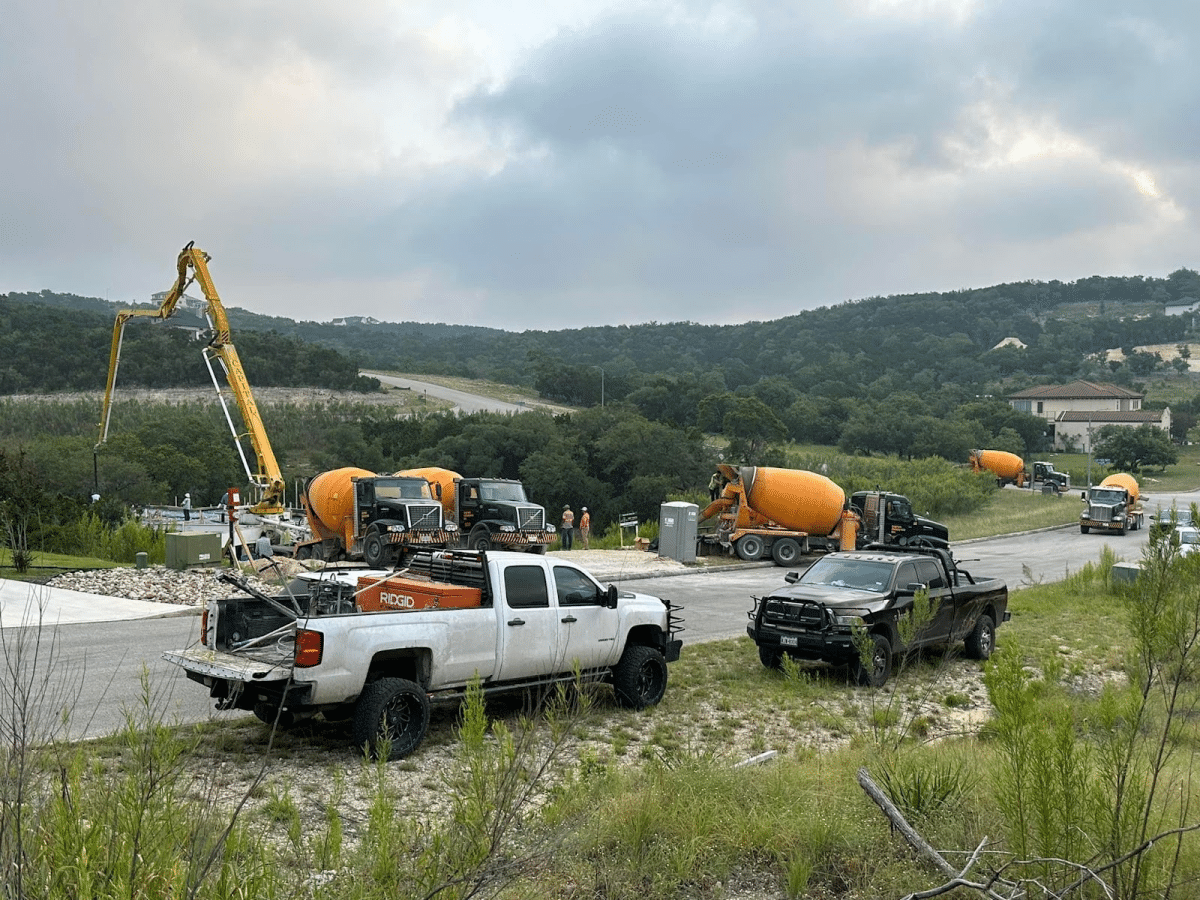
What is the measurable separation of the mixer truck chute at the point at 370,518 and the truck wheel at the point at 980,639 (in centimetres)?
1598

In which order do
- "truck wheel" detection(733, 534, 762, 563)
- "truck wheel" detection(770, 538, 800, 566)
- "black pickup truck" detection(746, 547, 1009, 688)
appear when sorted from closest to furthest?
"black pickup truck" detection(746, 547, 1009, 688) → "truck wheel" detection(770, 538, 800, 566) → "truck wheel" detection(733, 534, 762, 563)

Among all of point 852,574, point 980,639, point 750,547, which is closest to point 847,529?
point 750,547

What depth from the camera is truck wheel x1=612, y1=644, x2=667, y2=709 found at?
11281 mm

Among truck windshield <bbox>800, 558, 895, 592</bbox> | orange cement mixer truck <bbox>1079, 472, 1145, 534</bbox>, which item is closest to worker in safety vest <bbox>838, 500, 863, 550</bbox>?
truck windshield <bbox>800, 558, 895, 592</bbox>

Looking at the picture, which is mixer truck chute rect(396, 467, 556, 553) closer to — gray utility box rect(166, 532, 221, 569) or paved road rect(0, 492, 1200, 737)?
paved road rect(0, 492, 1200, 737)

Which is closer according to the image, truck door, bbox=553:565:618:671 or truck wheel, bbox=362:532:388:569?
truck door, bbox=553:565:618:671

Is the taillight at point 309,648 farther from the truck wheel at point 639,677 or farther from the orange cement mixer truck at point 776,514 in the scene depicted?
the orange cement mixer truck at point 776,514

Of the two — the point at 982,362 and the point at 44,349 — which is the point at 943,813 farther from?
the point at 982,362

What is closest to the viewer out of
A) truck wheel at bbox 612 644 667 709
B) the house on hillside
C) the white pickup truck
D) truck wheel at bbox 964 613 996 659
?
the white pickup truck

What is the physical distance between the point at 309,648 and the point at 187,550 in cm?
1595

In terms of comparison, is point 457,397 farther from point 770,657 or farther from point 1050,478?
point 770,657

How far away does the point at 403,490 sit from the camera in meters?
30.2

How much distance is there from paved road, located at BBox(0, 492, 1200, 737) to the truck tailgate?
344 millimetres

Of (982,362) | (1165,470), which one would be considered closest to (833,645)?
(1165,470)
